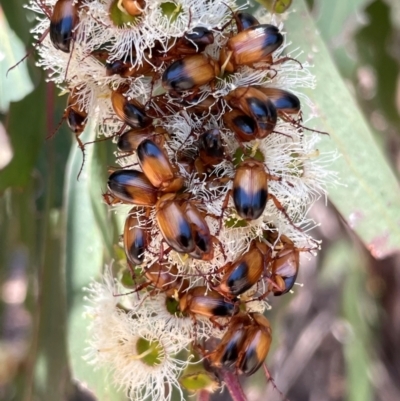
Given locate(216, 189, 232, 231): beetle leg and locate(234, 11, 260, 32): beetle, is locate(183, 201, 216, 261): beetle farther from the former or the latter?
locate(234, 11, 260, 32): beetle

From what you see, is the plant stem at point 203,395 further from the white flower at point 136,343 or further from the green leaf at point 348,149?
the green leaf at point 348,149

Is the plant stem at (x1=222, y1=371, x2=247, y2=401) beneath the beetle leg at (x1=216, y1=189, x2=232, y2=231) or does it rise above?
beneath

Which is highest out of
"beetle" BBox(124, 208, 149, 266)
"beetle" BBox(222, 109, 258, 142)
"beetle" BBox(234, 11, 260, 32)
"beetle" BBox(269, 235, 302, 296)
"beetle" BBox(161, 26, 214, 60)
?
"beetle" BBox(161, 26, 214, 60)

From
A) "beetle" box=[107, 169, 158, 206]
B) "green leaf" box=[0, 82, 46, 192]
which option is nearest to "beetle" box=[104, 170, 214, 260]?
"beetle" box=[107, 169, 158, 206]

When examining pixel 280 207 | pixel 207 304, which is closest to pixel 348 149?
pixel 280 207

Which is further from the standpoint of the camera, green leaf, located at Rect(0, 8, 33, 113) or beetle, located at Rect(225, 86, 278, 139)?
green leaf, located at Rect(0, 8, 33, 113)

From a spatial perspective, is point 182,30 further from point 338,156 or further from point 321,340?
point 321,340
